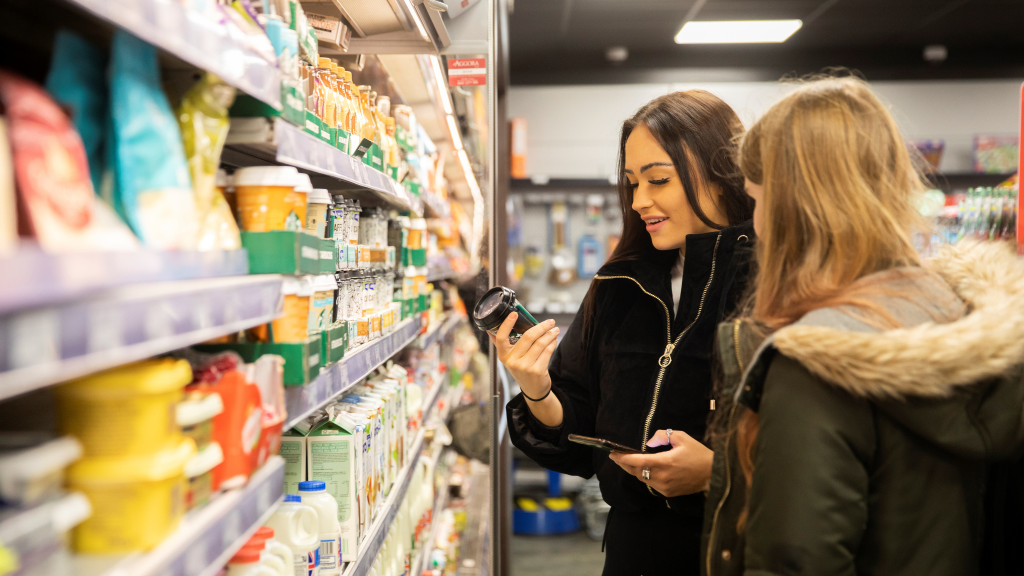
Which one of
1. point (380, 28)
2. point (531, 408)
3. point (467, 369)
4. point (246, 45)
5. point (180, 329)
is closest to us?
point (180, 329)

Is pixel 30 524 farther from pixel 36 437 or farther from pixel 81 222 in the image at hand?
pixel 81 222

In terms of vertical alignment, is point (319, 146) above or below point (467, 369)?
above

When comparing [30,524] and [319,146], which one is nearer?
[30,524]

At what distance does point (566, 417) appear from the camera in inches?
68.1

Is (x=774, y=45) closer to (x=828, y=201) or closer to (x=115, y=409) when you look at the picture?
(x=828, y=201)

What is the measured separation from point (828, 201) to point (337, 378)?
883 mm

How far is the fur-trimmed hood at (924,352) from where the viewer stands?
854 mm

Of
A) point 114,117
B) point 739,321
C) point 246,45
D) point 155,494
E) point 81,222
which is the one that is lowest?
point 155,494

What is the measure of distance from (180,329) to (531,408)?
1.16 metres

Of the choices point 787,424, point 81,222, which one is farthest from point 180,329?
point 787,424

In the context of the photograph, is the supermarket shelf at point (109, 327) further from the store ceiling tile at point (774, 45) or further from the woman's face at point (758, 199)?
the store ceiling tile at point (774, 45)

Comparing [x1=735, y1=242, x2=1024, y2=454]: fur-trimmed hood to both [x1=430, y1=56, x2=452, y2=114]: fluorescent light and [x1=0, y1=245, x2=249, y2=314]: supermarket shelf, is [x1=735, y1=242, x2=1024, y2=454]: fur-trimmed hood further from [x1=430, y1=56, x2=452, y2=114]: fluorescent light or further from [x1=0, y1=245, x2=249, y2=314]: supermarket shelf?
[x1=430, y1=56, x2=452, y2=114]: fluorescent light

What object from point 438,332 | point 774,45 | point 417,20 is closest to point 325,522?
point 417,20

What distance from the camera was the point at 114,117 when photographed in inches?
26.4
